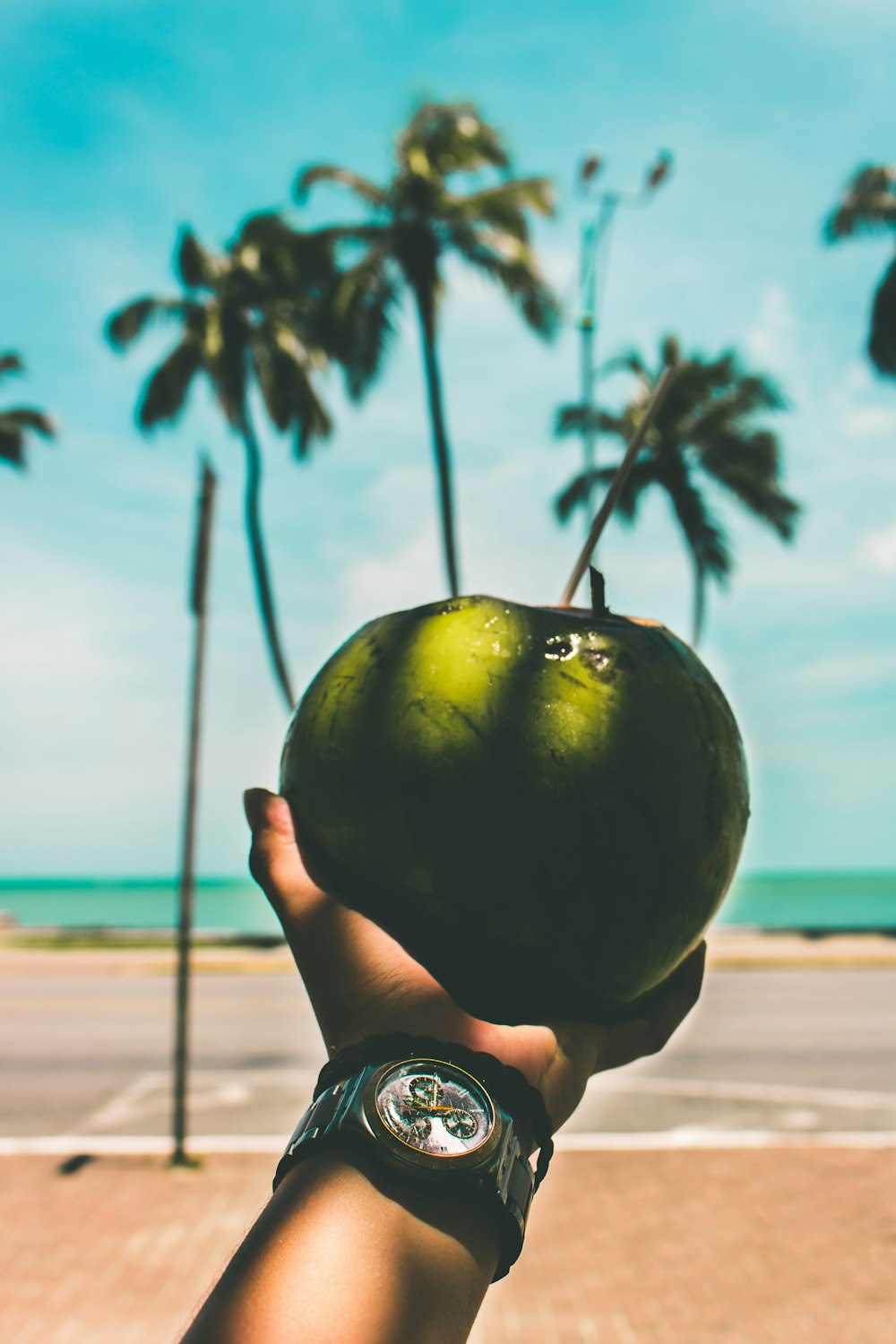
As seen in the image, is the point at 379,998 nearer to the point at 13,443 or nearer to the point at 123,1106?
the point at 123,1106

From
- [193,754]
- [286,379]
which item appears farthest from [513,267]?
[193,754]

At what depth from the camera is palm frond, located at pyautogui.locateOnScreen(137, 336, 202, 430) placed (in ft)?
66.7

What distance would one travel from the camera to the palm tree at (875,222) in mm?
16219

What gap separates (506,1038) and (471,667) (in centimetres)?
50

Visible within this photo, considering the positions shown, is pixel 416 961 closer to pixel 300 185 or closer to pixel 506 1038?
pixel 506 1038

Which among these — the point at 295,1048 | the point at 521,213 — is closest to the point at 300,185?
the point at 521,213

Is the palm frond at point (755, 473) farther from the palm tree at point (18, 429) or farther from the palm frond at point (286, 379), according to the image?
the palm tree at point (18, 429)

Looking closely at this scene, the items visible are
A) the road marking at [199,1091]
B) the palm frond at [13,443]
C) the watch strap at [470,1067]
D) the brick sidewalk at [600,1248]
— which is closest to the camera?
the watch strap at [470,1067]

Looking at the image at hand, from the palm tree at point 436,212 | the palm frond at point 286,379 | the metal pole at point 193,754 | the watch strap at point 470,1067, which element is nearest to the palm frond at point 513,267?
the palm tree at point 436,212

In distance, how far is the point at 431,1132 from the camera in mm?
1132

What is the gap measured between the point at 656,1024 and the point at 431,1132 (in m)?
0.55

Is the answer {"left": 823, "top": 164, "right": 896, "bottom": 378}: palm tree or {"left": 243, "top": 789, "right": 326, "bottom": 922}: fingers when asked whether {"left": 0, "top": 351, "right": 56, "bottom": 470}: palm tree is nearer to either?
{"left": 823, "top": 164, "right": 896, "bottom": 378}: palm tree

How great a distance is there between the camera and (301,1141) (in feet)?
3.71

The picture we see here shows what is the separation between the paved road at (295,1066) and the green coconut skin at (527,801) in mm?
7826
